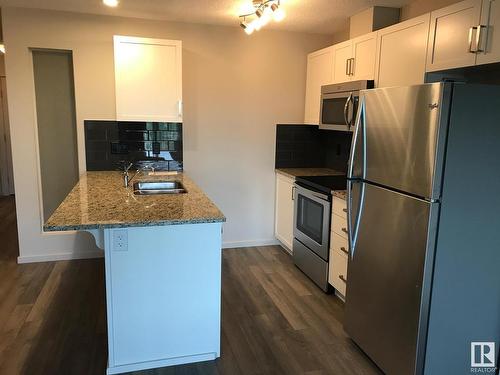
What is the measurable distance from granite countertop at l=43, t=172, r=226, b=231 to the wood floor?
91 cm

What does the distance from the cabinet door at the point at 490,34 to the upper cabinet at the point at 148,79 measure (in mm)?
2460

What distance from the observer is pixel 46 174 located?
13.5 feet

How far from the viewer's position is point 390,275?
222 cm

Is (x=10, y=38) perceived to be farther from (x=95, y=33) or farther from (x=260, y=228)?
(x=260, y=228)

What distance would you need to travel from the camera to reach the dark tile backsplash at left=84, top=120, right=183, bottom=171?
3.97 m

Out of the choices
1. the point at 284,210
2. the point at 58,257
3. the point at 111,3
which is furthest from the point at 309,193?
the point at 58,257

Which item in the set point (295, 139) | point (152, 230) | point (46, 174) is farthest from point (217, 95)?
point (152, 230)

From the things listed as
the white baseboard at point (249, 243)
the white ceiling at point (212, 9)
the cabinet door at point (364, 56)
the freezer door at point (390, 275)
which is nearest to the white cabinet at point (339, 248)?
the freezer door at point (390, 275)

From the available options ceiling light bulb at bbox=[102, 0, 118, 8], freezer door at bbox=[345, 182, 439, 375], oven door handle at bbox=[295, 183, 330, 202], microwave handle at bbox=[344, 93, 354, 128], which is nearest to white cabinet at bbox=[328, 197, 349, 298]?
oven door handle at bbox=[295, 183, 330, 202]

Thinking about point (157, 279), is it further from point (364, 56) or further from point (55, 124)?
point (55, 124)

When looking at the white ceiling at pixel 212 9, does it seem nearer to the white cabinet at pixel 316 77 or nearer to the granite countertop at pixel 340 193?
the white cabinet at pixel 316 77

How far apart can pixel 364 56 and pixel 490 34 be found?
4.02ft

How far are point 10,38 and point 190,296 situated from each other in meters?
3.00

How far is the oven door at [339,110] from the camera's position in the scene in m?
3.27
